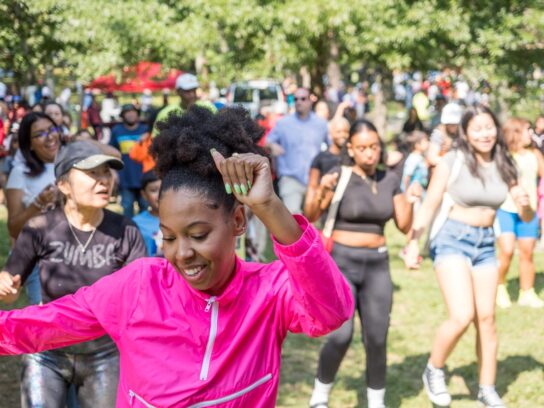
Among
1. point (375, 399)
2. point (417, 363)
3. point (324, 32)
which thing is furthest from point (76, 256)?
point (324, 32)

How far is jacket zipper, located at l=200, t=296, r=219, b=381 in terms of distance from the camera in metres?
2.68

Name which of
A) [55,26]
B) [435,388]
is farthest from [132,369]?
[55,26]

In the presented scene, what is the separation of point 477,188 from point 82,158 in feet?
9.31

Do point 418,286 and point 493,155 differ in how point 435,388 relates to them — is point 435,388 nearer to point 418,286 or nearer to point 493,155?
point 493,155

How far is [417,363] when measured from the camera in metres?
7.73

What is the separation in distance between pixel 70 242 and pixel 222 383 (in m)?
1.97

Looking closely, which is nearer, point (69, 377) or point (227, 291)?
point (227, 291)

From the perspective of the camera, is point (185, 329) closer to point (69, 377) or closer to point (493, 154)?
point (69, 377)

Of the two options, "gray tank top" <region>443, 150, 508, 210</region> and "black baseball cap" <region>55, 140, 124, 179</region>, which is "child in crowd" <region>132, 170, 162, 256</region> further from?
"gray tank top" <region>443, 150, 508, 210</region>

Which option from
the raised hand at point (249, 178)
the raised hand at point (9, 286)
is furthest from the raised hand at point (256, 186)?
the raised hand at point (9, 286)

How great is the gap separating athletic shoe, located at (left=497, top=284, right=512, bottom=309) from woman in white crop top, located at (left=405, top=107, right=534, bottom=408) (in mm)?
3395

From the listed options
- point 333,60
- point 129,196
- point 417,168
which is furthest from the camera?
point 333,60

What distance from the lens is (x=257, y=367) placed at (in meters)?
2.74

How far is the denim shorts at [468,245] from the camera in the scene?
6.12m
